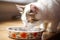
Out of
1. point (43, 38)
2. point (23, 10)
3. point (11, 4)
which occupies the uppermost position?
point (11, 4)

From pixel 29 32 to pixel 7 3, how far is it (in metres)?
1.12

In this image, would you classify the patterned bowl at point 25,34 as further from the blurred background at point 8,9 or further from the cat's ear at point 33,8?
the blurred background at point 8,9

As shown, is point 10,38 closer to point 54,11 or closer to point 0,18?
point 54,11

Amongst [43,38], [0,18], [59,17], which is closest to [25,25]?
[43,38]

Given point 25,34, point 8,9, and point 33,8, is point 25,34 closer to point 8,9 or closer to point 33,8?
point 33,8

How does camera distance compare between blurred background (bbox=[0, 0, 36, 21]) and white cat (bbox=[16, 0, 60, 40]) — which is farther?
blurred background (bbox=[0, 0, 36, 21])

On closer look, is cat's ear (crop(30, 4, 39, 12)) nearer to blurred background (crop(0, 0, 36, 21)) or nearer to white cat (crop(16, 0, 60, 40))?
white cat (crop(16, 0, 60, 40))

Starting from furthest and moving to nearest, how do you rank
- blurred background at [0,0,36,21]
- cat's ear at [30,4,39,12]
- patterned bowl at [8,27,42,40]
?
blurred background at [0,0,36,21] < patterned bowl at [8,27,42,40] < cat's ear at [30,4,39,12]

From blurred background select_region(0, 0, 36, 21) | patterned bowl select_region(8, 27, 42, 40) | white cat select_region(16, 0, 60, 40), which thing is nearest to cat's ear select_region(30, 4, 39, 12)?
white cat select_region(16, 0, 60, 40)

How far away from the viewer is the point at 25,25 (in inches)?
48.6

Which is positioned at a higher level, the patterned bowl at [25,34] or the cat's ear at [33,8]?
the cat's ear at [33,8]

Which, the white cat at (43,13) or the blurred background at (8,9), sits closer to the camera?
the white cat at (43,13)

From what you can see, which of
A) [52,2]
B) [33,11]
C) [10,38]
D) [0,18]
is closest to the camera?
[33,11]

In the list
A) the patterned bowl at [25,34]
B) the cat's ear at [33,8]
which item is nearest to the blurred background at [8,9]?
the patterned bowl at [25,34]
